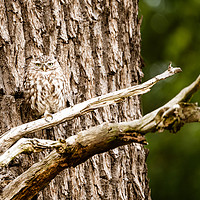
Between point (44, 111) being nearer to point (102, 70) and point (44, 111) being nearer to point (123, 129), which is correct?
point (102, 70)

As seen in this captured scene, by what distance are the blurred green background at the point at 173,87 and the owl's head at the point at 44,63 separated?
204cm

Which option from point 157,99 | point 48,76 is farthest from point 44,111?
point 157,99

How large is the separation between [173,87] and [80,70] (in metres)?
2.12

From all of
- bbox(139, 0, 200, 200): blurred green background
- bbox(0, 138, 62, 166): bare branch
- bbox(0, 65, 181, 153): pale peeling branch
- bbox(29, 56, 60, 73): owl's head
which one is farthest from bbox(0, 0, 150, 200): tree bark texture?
bbox(139, 0, 200, 200): blurred green background

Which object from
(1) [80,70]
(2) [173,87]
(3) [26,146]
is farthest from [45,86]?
(2) [173,87]

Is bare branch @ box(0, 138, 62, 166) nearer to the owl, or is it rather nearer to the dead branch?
the dead branch

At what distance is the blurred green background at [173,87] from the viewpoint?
468cm

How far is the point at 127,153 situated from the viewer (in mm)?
3020

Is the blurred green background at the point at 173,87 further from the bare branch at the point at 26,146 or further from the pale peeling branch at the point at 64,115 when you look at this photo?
the bare branch at the point at 26,146

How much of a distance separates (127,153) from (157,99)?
235 cm

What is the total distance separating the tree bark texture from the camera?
2.87m

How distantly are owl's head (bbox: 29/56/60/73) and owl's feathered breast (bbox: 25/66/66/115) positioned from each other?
46 millimetres

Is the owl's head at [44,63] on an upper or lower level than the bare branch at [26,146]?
upper

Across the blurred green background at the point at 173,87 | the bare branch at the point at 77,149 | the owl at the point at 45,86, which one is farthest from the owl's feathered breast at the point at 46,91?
the blurred green background at the point at 173,87
